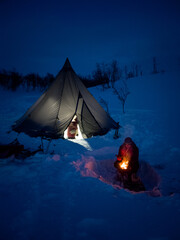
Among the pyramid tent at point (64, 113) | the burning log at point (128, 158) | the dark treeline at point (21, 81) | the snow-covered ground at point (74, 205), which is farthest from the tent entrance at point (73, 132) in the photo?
the dark treeline at point (21, 81)

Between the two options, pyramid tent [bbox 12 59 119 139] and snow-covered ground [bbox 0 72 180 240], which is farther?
pyramid tent [bbox 12 59 119 139]

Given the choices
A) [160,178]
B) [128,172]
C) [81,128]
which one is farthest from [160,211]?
[81,128]

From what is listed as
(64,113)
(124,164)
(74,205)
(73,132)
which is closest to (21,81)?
(64,113)

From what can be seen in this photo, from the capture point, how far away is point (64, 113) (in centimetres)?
567

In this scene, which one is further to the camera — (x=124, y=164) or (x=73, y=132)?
(x=73, y=132)

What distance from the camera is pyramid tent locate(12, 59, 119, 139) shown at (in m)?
5.40

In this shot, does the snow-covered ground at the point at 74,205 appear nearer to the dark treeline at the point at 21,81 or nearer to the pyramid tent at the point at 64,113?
the pyramid tent at the point at 64,113

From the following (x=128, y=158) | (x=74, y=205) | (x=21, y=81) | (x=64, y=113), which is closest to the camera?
(x=74, y=205)

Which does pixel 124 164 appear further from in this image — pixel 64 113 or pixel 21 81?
pixel 21 81

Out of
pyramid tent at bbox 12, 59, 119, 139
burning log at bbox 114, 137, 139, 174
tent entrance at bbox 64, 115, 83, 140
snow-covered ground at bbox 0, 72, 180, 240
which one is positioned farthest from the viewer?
tent entrance at bbox 64, 115, 83, 140

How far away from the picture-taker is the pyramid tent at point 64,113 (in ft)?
17.7

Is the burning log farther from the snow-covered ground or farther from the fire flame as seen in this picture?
the snow-covered ground

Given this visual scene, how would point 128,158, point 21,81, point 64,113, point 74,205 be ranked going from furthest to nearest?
point 21,81 < point 64,113 < point 128,158 < point 74,205

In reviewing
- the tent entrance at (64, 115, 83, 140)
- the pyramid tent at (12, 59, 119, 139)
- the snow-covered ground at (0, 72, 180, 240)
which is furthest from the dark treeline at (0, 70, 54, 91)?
the snow-covered ground at (0, 72, 180, 240)
